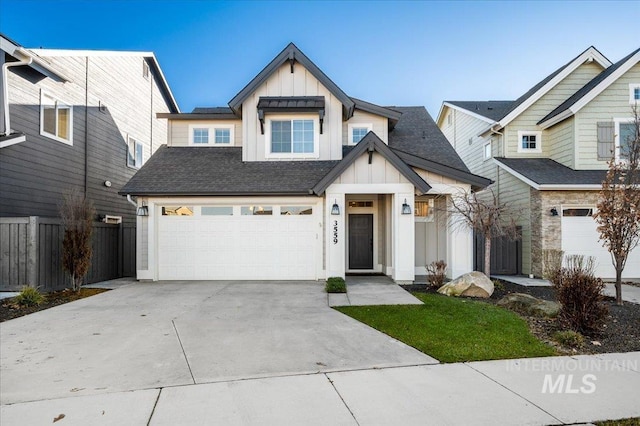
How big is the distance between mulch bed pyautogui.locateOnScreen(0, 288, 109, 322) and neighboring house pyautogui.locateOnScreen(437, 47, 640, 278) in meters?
13.7

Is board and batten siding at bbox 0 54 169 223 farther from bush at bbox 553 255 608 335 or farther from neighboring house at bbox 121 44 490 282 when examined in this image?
bush at bbox 553 255 608 335

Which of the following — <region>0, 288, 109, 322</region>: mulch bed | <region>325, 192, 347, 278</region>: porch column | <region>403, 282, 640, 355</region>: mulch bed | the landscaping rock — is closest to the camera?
→ <region>403, 282, 640, 355</region>: mulch bed

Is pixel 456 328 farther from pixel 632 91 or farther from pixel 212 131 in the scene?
pixel 632 91

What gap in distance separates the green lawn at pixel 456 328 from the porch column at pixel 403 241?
2369mm

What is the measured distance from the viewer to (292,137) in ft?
42.6

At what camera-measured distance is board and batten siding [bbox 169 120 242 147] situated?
46.0ft

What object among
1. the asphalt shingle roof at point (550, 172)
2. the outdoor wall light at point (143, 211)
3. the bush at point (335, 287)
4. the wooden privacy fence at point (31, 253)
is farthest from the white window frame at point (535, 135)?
the wooden privacy fence at point (31, 253)

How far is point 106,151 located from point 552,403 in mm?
16234

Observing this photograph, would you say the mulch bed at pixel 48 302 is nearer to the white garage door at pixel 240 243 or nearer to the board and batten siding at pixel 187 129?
the white garage door at pixel 240 243

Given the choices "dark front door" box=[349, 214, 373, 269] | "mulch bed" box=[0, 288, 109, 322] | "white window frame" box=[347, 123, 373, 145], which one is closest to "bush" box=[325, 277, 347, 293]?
"dark front door" box=[349, 214, 373, 269]

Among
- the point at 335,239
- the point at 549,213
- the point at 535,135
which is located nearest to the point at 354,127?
the point at 335,239

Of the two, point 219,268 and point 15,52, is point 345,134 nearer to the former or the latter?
point 219,268

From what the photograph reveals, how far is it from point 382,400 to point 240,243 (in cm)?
874

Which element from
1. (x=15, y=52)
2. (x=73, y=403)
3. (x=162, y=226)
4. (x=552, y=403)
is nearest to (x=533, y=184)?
(x=552, y=403)
